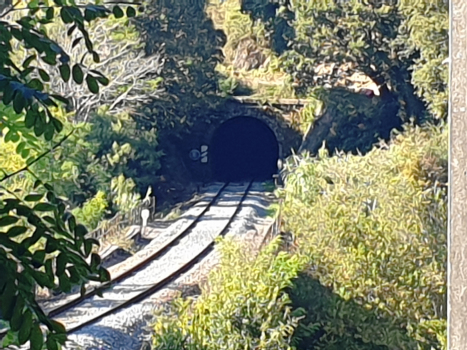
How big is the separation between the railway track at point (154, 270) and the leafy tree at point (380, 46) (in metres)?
3.46

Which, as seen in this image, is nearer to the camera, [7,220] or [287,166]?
[7,220]

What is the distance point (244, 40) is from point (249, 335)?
52.9ft

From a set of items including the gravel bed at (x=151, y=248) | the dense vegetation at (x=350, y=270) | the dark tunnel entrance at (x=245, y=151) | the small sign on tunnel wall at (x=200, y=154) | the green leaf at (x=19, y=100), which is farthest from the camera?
the dark tunnel entrance at (x=245, y=151)

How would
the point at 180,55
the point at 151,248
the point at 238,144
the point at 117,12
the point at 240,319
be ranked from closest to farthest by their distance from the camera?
the point at 117,12 → the point at 240,319 → the point at 151,248 → the point at 180,55 → the point at 238,144

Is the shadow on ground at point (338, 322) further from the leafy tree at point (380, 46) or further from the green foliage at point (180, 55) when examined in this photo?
the green foliage at point (180, 55)

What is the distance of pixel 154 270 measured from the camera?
1109 centimetres

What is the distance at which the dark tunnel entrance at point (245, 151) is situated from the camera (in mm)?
23016

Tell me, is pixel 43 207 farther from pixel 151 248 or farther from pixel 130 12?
pixel 151 248

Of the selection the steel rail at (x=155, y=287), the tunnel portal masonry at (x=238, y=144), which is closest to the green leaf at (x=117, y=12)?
the steel rail at (x=155, y=287)

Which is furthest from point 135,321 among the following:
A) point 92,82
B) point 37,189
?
point 92,82

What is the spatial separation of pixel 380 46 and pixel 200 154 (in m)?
7.00

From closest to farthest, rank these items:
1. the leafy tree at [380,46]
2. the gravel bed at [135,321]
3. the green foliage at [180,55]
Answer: the gravel bed at [135,321] < the leafy tree at [380,46] < the green foliage at [180,55]

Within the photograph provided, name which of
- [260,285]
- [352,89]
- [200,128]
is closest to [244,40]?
[200,128]

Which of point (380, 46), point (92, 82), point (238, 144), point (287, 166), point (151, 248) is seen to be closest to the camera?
point (92, 82)
